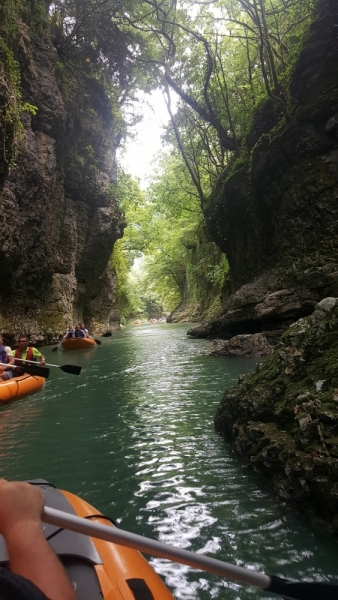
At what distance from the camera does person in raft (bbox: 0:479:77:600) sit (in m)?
1.08

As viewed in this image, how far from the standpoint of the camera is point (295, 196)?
12062 millimetres

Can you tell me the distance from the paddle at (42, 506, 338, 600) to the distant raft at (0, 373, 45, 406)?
19.5 ft

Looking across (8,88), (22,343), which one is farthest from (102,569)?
(8,88)

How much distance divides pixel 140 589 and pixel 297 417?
216 cm

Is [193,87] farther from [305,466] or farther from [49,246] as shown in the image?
[305,466]

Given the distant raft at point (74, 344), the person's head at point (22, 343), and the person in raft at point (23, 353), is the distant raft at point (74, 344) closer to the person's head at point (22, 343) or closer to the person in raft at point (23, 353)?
the person in raft at point (23, 353)

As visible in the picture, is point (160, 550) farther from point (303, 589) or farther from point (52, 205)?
point (52, 205)

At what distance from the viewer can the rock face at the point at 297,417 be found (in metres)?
2.69

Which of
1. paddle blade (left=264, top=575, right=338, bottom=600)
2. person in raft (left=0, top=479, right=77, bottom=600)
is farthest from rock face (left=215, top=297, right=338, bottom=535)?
person in raft (left=0, top=479, right=77, bottom=600)

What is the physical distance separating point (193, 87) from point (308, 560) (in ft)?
63.2

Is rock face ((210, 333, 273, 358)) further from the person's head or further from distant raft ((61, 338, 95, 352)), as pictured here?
distant raft ((61, 338, 95, 352))

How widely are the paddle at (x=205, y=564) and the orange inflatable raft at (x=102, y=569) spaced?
0.15 meters

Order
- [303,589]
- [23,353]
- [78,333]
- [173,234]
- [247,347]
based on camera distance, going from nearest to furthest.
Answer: [303,589]
[23,353]
[247,347]
[78,333]
[173,234]

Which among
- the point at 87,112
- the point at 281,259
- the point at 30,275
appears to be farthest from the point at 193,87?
the point at 30,275
